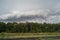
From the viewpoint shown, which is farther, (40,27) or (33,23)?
(33,23)

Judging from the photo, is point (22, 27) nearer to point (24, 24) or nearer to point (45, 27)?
point (24, 24)

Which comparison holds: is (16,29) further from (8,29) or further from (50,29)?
(50,29)

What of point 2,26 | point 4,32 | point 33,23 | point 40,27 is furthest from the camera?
point 33,23

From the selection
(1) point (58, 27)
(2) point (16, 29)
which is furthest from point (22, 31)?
(1) point (58, 27)

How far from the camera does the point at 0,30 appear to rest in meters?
35.6

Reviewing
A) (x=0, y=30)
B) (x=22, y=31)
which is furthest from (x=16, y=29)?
(x=0, y=30)

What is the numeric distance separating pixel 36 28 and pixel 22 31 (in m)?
3.01

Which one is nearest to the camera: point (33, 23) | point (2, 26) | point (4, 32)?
point (4, 32)

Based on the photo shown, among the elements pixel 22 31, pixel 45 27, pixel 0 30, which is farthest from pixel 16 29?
pixel 45 27

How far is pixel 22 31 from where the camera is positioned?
124 ft

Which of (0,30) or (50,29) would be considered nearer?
(0,30)

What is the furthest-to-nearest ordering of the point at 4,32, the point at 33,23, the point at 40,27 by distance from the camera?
the point at 33,23 → the point at 40,27 → the point at 4,32

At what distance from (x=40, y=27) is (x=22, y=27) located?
394 centimetres

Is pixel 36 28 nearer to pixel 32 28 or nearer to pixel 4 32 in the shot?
pixel 32 28
